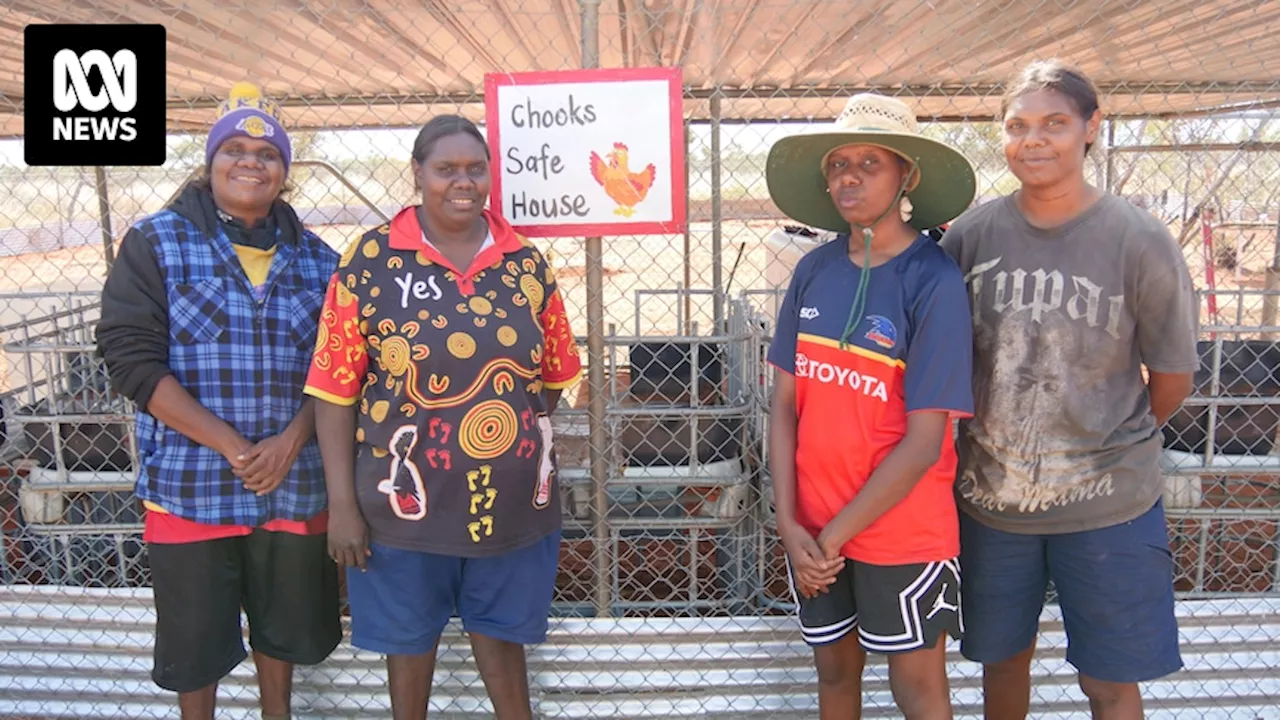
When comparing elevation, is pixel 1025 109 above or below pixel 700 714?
above

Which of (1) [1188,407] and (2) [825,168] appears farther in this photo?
(1) [1188,407]

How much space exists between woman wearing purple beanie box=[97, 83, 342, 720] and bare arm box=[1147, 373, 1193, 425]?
209 cm

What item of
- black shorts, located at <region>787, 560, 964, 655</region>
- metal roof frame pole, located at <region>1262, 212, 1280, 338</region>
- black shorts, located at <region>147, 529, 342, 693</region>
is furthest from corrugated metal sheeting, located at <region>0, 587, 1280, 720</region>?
metal roof frame pole, located at <region>1262, 212, 1280, 338</region>

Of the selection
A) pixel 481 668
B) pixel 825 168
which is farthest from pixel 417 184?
pixel 481 668

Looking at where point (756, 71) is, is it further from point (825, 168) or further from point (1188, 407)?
point (825, 168)

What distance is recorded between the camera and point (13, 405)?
430 centimetres

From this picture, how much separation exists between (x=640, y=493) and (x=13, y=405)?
10.5 ft

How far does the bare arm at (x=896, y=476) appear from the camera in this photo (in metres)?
1.89

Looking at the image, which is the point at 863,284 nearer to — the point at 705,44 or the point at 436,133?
the point at 436,133

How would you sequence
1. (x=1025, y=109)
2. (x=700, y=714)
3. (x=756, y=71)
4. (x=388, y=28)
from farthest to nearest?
(x=756, y=71) → (x=388, y=28) → (x=700, y=714) → (x=1025, y=109)

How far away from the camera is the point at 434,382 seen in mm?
2049

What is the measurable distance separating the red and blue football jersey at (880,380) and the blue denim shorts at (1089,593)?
0.70 ft

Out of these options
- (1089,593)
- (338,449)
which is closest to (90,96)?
(338,449)

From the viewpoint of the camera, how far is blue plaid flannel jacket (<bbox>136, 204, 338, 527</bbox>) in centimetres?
216
